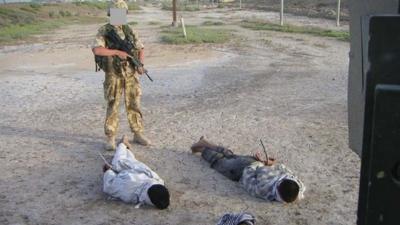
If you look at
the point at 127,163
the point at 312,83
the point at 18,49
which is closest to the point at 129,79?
the point at 127,163

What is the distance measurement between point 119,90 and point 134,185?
1863 millimetres

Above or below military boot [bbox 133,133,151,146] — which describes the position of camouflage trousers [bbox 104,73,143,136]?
above

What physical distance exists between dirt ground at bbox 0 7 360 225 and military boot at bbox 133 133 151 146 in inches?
5.8

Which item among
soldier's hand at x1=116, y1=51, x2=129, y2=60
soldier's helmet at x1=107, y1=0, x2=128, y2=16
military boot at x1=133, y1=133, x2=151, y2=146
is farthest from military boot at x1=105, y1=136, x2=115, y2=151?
soldier's helmet at x1=107, y1=0, x2=128, y2=16

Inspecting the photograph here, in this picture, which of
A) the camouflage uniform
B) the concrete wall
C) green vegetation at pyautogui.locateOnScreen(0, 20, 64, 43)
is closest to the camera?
the concrete wall

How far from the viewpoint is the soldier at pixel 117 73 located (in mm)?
5695

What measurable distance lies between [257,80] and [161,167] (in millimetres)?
5470

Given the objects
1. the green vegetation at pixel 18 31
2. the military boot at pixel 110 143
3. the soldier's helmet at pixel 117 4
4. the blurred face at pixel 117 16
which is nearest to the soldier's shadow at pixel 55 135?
the military boot at pixel 110 143

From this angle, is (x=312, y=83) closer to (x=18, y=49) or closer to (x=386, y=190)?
(x=386, y=190)

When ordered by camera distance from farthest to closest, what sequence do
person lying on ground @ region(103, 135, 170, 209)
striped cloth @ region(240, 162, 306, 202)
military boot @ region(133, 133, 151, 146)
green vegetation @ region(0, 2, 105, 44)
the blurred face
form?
1. green vegetation @ region(0, 2, 105, 44)
2. military boot @ region(133, 133, 151, 146)
3. the blurred face
4. striped cloth @ region(240, 162, 306, 202)
5. person lying on ground @ region(103, 135, 170, 209)

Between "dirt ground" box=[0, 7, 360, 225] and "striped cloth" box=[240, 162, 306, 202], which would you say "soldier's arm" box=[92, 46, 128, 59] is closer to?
"dirt ground" box=[0, 7, 360, 225]

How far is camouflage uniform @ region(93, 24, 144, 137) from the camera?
581 centimetres

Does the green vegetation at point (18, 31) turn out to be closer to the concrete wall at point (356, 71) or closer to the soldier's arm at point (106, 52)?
the soldier's arm at point (106, 52)

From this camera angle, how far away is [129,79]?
19.4 feet
